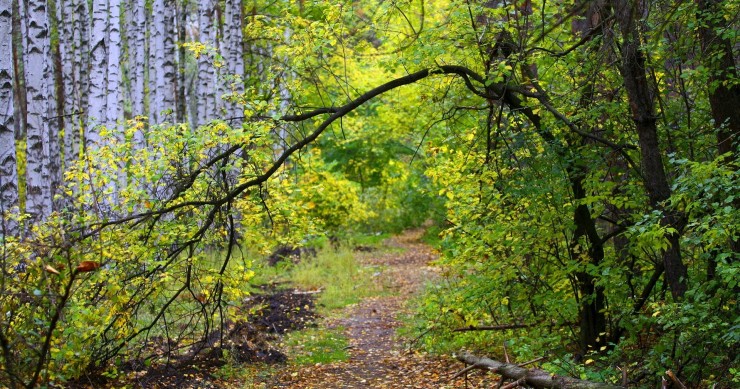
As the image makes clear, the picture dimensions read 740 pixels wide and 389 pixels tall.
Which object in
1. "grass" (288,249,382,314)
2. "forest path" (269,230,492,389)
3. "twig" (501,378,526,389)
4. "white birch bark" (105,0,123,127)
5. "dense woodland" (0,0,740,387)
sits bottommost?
"forest path" (269,230,492,389)

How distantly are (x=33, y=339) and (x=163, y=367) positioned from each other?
9.97 feet

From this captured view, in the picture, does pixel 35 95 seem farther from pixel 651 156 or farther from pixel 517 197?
pixel 651 156

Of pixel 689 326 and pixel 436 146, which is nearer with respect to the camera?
pixel 689 326

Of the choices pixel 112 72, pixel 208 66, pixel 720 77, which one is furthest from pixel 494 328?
pixel 112 72

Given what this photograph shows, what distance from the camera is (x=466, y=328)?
321 inches

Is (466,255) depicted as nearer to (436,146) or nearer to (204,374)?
(436,146)

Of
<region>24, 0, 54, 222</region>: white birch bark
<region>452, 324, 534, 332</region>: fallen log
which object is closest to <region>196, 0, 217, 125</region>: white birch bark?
<region>24, 0, 54, 222</region>: white birch bark

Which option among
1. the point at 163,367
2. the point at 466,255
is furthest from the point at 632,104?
the point at 163,367

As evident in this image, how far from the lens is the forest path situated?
27.0 ft

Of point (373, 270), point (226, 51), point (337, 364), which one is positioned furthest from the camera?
point (373, 270)

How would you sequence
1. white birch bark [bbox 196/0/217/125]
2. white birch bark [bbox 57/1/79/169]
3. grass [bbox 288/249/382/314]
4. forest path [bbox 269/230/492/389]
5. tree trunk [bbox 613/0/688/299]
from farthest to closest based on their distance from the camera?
white birch bark [bbox 57/1/79/169], grass [bbox 288/249/382/314], white birch bark [bbox 196/0/217/125], forest path [bbox 269/230/492/389], tree trunk [bbox 613/0/688/299]

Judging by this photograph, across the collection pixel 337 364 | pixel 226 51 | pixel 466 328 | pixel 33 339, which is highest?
pixel 226 51

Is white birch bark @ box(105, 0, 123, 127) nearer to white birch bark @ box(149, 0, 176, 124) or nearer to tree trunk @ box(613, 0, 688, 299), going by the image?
white birch bark @ box(149, 0, 176, 124)

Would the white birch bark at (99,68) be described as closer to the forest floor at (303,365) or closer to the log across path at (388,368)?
the forest floor at (303,365)
